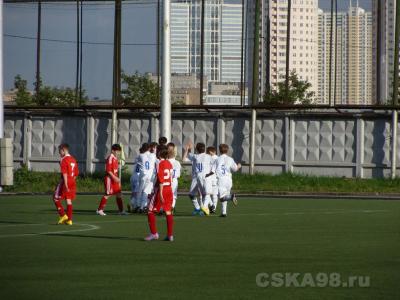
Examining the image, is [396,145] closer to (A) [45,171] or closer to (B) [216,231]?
(A) [45,171]

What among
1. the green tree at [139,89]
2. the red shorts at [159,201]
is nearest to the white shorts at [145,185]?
the red shorts at [159,201]

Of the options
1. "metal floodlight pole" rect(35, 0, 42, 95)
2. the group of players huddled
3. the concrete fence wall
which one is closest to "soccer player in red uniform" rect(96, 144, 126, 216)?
the group of players huddled

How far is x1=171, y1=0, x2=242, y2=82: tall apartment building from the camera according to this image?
56500 millimetres

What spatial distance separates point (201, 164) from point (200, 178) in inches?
17.4

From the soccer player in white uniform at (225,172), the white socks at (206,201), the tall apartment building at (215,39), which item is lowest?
the white socks at (206,201)

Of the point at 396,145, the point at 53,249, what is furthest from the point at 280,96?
the point at 53,249

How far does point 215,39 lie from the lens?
217 ft

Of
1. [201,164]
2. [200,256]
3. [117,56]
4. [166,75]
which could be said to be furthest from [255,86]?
[200,256]

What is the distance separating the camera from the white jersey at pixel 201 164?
2933 centimetres

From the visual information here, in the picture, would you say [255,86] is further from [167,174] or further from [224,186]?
[167,174]

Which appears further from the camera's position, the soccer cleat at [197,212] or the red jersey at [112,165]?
the red jersey at [112,165]

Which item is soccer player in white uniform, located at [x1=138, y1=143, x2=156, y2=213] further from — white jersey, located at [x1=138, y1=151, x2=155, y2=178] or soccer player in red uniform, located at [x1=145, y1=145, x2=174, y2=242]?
soccer player in red uniform, located at [x1=145, y1=145, x2=174, y2=242]

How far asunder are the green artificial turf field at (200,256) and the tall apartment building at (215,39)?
28.4 metres

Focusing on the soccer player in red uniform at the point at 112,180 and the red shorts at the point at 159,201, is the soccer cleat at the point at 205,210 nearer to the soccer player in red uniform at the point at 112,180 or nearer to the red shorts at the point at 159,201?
the soccer player in red uniform at the point at 112,180
